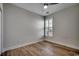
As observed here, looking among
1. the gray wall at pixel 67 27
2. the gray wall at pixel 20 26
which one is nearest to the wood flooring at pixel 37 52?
the gray wall at pixel 20 26

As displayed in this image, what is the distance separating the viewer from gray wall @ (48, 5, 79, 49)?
2.32 metres

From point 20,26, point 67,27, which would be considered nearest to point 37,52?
point 20,26

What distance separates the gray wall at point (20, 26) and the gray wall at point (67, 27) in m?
0.92

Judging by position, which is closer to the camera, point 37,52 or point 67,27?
point 37,52

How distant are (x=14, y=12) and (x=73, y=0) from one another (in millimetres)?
2161

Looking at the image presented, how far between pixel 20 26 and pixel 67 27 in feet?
6.54

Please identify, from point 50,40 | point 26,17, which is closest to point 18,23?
point 26,17

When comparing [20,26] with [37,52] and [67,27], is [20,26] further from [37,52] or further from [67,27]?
[67,27]

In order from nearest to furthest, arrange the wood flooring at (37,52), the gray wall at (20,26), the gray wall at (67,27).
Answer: the wood flooring at (37,52)
the gray wall at (20,26)
the gray wall at (67,27)

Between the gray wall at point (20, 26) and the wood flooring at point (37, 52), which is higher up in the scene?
the gray wall at point (20, 26)

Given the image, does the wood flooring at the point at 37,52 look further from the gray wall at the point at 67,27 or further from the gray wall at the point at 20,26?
the gray wall at the point at 67,27

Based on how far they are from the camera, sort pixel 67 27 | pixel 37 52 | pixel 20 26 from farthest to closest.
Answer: pixel 67 27 → pixel 20 26 → pixel 37 52

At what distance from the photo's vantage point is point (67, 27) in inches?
102

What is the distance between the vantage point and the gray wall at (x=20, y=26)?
2123 millimetres
